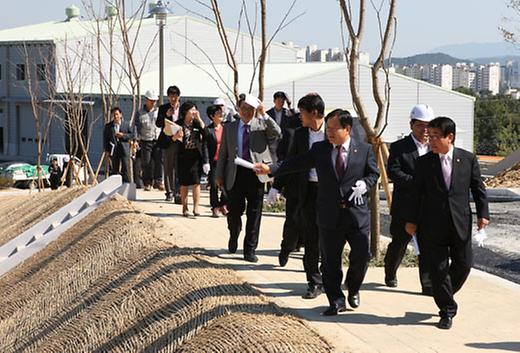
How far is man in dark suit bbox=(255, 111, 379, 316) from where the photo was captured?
7742 mm

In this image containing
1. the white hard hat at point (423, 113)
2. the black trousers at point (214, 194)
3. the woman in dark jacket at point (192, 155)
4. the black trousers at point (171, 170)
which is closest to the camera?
the white hard hat at point (423, 113)

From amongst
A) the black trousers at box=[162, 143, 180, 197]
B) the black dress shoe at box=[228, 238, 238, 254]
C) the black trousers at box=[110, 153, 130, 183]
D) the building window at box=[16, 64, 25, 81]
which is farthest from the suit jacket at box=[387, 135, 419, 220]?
the building window at box=[16, 64, 25, 81]

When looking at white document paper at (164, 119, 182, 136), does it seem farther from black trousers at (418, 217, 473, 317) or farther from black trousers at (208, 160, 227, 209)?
black trousers at (418, 217, 473, 317)

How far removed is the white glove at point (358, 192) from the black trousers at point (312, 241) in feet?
2.52

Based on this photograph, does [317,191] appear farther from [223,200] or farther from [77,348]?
[223,200]

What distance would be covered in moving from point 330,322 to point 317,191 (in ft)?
4.14


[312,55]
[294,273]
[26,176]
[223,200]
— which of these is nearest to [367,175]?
[294,273]

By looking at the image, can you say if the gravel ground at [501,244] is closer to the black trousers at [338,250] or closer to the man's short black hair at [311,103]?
the black trousers at [338,250]

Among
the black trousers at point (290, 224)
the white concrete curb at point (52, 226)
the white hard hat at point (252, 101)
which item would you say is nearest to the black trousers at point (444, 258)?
the black trousers at point (290, 224)

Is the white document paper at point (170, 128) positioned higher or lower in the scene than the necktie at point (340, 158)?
lower

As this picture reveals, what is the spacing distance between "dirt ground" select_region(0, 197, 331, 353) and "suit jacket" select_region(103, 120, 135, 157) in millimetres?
3295

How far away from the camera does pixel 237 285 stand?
8555 millimetres

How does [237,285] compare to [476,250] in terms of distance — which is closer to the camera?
[237,285]

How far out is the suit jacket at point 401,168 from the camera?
8.67 meters
